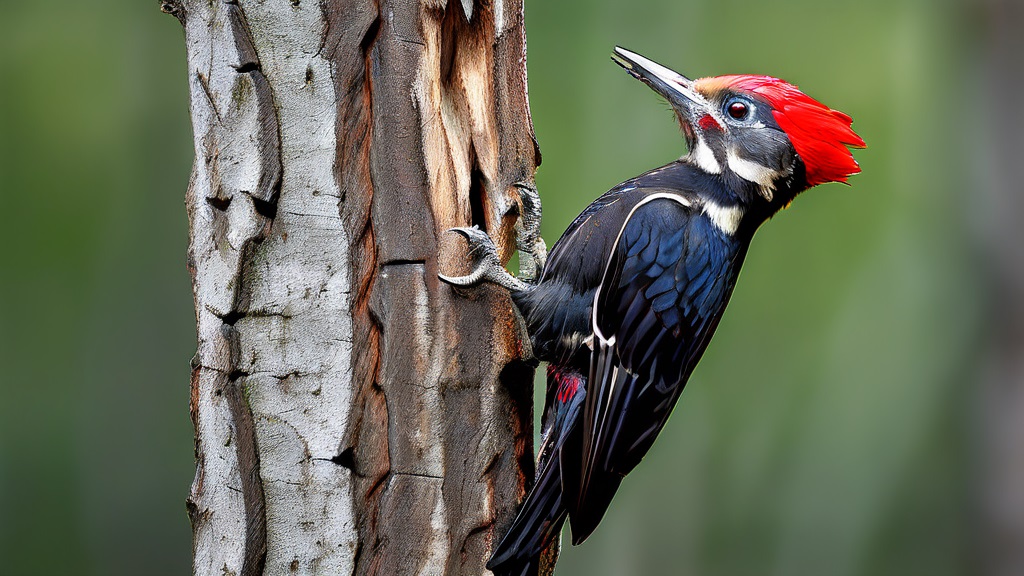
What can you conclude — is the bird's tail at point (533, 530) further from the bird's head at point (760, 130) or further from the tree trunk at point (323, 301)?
the bird's head at point (760, 130)

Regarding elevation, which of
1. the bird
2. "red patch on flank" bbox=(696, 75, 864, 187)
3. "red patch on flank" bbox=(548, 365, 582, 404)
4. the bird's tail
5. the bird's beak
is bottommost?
the bird's tail

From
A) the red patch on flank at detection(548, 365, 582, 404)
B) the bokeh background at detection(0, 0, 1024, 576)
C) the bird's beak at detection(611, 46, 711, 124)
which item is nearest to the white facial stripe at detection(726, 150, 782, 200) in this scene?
the bird's beak at detection(611, 46, 711, 124)

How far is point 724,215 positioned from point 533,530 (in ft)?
2.74

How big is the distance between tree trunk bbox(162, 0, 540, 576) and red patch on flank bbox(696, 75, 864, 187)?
78cm

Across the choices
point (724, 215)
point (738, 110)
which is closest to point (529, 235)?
point (724, 215)

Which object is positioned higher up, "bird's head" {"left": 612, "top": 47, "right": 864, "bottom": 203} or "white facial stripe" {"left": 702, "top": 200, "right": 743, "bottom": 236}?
"bird's head" {"left": 612, "top": 47, "right": 864, "bottom": 203}

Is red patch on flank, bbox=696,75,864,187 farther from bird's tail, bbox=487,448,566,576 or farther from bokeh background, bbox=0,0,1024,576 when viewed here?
bokeh background, bbox=0,0,1024,576

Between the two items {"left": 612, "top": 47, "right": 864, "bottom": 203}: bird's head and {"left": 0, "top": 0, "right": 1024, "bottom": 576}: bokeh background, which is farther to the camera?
{"left": 0, "top": 0, "right": 1024, "bottom": 576}: bokeh background

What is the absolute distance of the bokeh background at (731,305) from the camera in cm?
345

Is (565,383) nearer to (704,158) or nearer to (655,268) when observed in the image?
(655,268)

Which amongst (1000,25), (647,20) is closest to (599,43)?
(647,20)

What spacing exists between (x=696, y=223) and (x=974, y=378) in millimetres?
2917

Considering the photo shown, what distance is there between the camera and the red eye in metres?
1.83

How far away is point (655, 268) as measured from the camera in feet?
5.67
